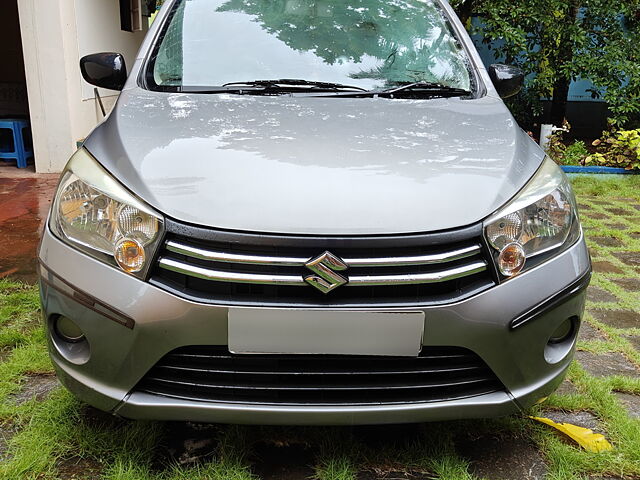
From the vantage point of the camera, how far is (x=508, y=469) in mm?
1837

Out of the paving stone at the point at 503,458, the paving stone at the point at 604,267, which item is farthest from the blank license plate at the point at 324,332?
the paving stone at the point at 604,267

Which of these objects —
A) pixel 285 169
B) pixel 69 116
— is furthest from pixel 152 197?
pixel 69 116

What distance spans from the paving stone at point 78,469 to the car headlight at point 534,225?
1.29m

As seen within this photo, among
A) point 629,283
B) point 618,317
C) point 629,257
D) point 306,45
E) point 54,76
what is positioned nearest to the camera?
point 306,45

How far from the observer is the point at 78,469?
5.80 feet

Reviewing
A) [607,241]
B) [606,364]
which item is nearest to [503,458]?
[606,364]

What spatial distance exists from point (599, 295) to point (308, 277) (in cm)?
249

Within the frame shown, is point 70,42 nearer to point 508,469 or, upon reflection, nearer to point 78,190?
point 78,190

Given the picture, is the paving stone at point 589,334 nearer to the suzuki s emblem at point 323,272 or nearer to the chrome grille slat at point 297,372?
the chrome grille slat at point 297,372

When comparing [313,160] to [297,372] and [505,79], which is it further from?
[505,79]

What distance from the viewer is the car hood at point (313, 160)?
5.03 feet

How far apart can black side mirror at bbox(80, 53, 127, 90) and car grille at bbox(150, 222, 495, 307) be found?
1305mm

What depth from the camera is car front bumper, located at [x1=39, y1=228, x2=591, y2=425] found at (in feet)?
4.86

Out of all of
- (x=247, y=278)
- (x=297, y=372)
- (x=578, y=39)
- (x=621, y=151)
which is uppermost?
(x=247, y=278)
